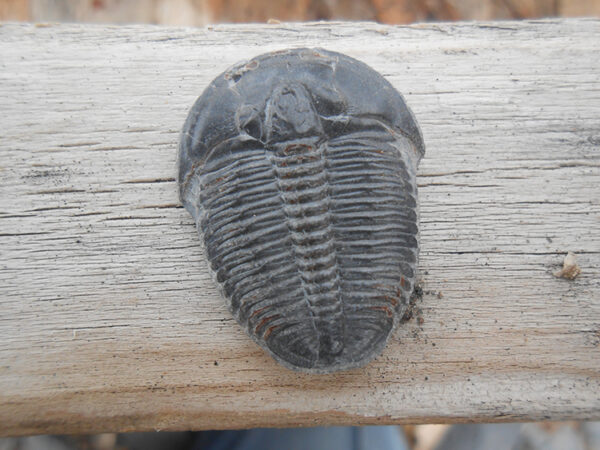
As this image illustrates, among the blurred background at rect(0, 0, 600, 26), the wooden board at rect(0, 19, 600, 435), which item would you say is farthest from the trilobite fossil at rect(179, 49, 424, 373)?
the blurred background at rect(0, 0, 600, 26)

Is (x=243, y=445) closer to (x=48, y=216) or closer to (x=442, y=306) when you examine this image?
(x=442, y=306)

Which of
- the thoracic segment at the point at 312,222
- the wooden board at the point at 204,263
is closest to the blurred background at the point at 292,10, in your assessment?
the wooden board at the point at 204,263

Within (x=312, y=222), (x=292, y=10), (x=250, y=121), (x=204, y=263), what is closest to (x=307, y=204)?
(x=312, y=222)

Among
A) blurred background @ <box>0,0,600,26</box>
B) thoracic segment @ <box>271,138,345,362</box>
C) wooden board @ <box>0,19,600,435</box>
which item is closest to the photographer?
thoracic segment @ <box>271,138,345,362</box>

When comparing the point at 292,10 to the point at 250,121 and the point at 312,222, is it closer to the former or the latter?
the point at 250,121

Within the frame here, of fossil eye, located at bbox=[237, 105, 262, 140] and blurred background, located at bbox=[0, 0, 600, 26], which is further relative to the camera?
blurred background, located at bbox=[0, 0, 600, 26]

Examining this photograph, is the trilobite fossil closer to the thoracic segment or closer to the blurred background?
the thoracic segment

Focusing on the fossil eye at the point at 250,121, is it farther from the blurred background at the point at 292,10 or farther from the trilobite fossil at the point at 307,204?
the blurred background at the point at 292,10
